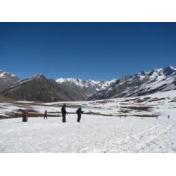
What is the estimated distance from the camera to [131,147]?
811 inches
